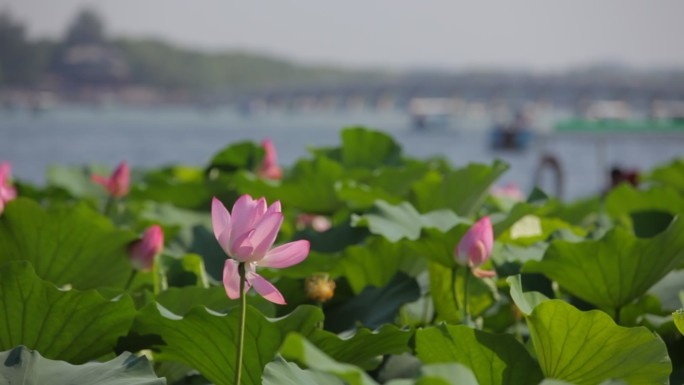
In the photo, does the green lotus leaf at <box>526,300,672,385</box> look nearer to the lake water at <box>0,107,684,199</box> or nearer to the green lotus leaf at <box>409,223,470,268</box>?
the green lotus leaf at <box>409,223,470,268</box>

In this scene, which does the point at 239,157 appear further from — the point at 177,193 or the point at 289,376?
the point at 289,376

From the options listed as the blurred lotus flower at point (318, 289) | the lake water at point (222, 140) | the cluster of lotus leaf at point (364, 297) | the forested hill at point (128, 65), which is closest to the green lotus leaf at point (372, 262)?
the cluster of lotus leaf at point (364, 297)

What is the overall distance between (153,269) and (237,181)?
53 centimetres

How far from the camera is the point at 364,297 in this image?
48.6 inches

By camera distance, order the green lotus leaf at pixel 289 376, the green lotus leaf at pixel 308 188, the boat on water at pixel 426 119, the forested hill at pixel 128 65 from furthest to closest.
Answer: the forested hill at pixel 128 65 < the boat on water at pixel 426 119 < the green lotus leaf at pixel 308 188 < the green lotus leaf at pixel 289 376

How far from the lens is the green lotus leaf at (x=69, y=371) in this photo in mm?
842

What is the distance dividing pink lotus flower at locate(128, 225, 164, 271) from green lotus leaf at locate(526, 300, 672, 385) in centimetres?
53

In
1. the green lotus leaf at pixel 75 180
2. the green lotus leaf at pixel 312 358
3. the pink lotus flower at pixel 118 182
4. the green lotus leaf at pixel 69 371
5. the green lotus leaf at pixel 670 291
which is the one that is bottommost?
the green lotus leaf at pixel 75 180

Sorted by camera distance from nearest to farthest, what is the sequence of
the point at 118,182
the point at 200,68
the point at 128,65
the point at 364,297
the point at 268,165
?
the point at 364,297 → the point at 118,182 → the point at 268,165 → the point at 128,65 → the point at 200,68

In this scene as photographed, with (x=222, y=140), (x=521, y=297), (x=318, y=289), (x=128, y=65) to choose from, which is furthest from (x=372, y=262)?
(x=128, y=65)

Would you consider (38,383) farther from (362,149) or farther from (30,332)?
(362,149)

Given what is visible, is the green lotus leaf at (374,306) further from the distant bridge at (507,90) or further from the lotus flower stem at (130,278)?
the distant bridge at (507,90)

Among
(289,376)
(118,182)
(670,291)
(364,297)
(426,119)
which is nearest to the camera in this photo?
(289,376)

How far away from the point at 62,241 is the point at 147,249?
0.11 m
